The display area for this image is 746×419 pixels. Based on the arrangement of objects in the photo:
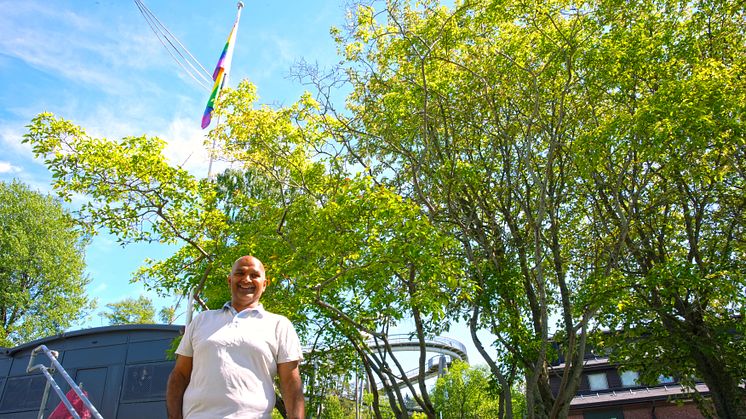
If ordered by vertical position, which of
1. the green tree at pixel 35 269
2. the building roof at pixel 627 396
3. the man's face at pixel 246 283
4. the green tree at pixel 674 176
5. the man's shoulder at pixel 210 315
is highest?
the green tree at pixel 35 269

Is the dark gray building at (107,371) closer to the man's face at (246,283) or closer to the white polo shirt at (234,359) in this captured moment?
the man's face at (246,283)

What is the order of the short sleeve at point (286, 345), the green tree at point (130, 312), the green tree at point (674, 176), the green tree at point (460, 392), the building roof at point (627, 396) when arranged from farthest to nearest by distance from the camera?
the green tree at point (130, 312), the green tree at point (460, 392), the building roof at point (627, 396), the green tree at point (674, 176), the short sleeve at point (286, 345)

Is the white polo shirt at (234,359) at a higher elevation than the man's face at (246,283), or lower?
lower

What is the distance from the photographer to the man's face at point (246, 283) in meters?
3.08

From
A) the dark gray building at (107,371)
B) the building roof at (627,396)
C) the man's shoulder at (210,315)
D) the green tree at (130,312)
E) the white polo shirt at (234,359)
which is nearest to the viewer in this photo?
the white polo shirt at (234,359)

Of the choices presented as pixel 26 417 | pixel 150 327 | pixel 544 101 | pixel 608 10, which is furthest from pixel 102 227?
pixel 608 10

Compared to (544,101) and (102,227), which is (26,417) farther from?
(544,101)

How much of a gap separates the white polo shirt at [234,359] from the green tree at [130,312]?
48.6 metres

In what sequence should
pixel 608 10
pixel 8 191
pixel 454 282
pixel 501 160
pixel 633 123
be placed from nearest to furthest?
pixel 454 282 < pixel 633 123 < pixel 608 10 < pixel 501 160 < pixel 8 191

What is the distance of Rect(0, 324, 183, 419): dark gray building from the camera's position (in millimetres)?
13969

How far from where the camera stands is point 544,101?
11734 millimetres

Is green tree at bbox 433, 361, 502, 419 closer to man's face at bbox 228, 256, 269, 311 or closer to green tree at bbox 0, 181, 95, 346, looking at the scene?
green tree at bbox 0, 181, 95, 346

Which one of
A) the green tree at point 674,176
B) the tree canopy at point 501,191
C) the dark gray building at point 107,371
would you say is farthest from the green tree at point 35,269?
the green tree at point 674,176

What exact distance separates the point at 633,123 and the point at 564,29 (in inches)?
120
